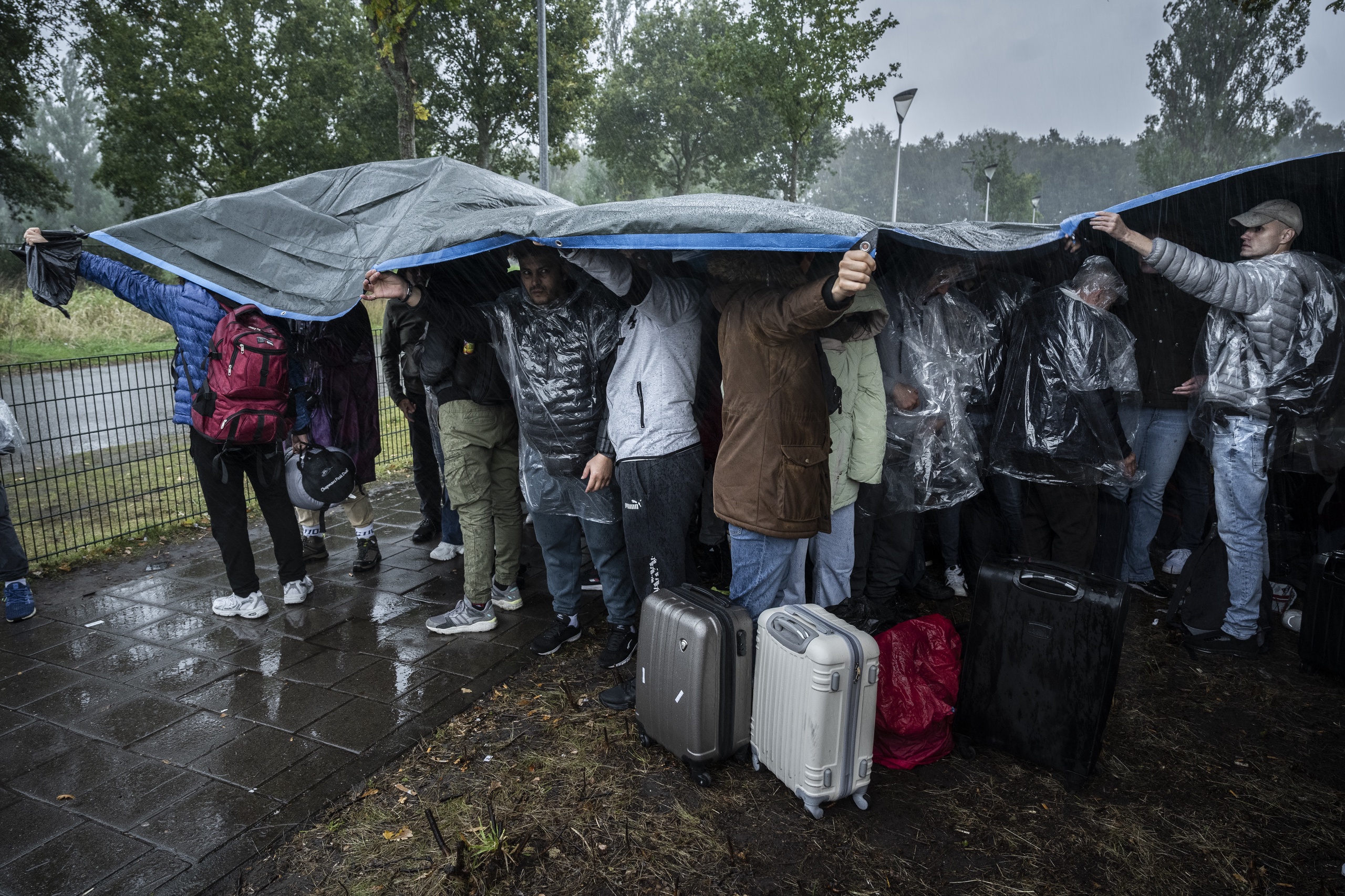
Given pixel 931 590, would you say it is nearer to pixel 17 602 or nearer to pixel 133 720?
pixel 133 720

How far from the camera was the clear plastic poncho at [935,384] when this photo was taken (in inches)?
150

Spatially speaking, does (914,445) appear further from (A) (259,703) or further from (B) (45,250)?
(B) (45,250)

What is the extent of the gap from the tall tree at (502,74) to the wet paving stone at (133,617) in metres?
16.3

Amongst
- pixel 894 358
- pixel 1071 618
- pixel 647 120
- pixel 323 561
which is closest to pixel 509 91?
pixel 647 120

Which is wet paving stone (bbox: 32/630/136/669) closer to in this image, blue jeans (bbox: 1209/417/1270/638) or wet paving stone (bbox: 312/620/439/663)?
wet paving stone (bbox: 312/620/439/663)

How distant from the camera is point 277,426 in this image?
3.97 metres

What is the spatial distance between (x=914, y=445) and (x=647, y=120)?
104 feet

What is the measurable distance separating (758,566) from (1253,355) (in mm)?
2573

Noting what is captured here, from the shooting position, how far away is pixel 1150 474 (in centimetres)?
429

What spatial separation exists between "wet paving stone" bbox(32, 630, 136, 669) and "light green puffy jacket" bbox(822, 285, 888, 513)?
12.2 feet

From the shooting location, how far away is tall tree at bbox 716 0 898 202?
54.5ft

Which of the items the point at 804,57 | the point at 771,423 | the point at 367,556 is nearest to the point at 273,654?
the point at 367,556

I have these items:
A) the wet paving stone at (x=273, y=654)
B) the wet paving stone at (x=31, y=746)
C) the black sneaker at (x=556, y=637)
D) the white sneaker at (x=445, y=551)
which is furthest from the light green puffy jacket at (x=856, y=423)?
the wet paving stone at (x=31, y=746)

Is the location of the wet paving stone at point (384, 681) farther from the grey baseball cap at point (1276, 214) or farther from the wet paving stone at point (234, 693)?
the grey baseball cap at point (1276, 214)
